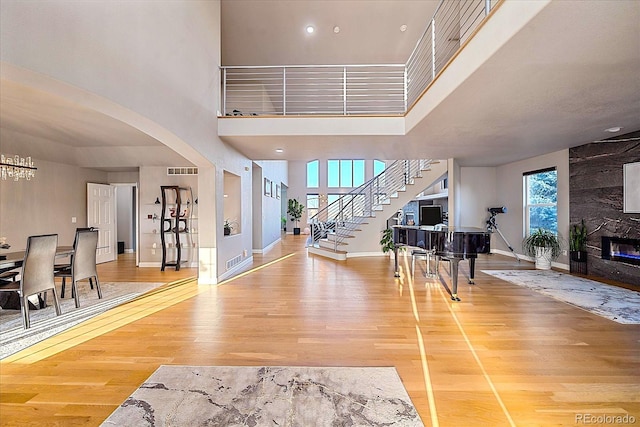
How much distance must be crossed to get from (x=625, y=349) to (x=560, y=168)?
4.87m

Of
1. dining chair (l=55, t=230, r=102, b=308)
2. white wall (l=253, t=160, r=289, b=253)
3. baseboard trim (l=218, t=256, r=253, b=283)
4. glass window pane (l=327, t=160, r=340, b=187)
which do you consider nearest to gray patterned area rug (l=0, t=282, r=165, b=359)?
dining chair (l=55, t=230, r=102, b=308)

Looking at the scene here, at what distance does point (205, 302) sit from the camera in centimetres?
409

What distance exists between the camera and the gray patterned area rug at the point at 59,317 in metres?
2.91

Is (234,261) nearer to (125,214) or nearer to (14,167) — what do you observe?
(14,167)

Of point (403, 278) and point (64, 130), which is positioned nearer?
point (64, 130)

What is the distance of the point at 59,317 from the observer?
11.5 ft

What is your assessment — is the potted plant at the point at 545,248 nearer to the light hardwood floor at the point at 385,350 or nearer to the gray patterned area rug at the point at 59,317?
the light hardwood floor at the point at 385,350

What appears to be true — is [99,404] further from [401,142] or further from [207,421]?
[401,142]

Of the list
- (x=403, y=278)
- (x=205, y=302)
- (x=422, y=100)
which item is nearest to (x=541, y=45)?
(x=422, y=100)

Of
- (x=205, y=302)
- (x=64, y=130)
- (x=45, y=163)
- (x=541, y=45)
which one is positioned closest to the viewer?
(x=541, y=45)

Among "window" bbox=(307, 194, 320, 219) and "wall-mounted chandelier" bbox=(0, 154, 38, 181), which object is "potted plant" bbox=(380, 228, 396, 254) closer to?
"wall-mounted chandelier" bbox=(0, 154, 38, 181)

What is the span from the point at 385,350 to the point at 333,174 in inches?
585
